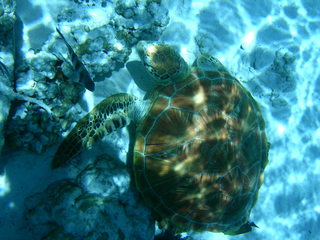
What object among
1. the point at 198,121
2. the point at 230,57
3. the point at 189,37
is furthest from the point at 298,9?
the point at 198,121

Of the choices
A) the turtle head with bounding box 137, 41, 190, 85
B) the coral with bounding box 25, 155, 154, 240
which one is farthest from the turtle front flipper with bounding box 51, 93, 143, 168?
the turtle head with bounding box 137, 41, 190, 85

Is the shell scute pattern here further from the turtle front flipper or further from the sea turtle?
the turtle front flipper

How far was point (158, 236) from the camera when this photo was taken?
375cm

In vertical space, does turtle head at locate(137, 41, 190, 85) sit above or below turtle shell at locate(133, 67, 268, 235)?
above

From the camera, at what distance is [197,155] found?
3066mm

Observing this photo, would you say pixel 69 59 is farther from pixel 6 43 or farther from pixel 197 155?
pixel 197 155

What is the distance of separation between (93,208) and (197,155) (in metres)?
1.50

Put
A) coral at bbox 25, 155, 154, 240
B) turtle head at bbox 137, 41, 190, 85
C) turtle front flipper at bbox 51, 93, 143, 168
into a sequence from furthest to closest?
1. turtle head at bbox 137, 41, 190, 85
2. turtle front flipper at bbox 51, 93, 143, 168
3. coral at bbox 25, 155, 154, 240

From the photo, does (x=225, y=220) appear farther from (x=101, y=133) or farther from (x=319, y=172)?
(x=319, y=172)

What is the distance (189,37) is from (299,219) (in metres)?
4.43

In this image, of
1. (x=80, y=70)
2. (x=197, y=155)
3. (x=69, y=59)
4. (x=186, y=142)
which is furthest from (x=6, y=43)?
(x=197, y=155)

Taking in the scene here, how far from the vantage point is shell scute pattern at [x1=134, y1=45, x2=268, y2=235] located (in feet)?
10.1

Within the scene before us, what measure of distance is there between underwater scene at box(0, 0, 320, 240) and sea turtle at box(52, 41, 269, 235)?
0.05 ft

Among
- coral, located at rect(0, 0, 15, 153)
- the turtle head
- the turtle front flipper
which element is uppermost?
coral, located at rect(0, 0, 15, 153)
